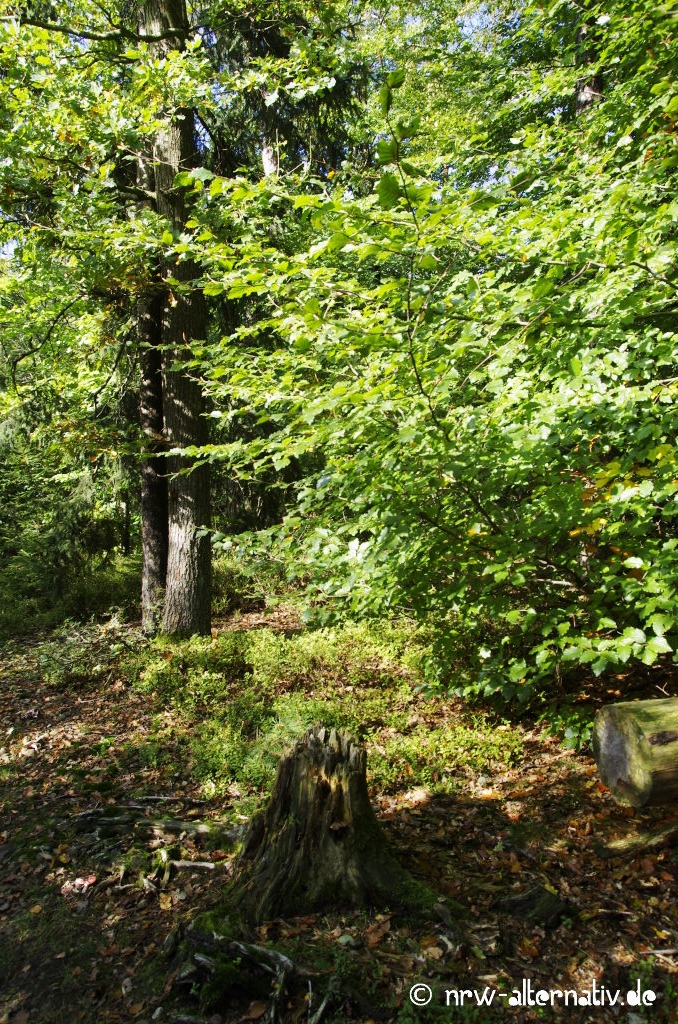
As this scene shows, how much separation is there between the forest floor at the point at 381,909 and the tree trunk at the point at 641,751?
70 centimetres

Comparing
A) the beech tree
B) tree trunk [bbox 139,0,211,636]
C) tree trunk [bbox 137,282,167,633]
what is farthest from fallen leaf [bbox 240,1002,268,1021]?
tree trunk [bbox 137,282,167,633]

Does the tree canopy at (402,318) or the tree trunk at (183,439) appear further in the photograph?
the tree trunk at (183,439)

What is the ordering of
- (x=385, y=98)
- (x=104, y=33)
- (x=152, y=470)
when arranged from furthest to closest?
(x=152, y=470)
(x=104, y=33)
(x=385, y=98)

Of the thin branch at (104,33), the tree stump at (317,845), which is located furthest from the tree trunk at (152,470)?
the tree stump at (317,845)

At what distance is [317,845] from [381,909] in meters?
0.46

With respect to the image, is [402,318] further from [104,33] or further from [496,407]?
[104,33]

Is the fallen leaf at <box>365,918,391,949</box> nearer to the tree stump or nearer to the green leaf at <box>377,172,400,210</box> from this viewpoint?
the tree stump

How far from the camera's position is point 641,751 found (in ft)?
9.41

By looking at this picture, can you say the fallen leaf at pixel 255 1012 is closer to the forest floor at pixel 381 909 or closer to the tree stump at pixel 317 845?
the forest floor at pixel 381 909

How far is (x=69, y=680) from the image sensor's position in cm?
704

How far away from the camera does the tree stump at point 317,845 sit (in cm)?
320

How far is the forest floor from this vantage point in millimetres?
2688

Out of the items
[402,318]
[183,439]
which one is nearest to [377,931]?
[402,318]

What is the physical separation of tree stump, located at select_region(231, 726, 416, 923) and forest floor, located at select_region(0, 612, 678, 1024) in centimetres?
13
